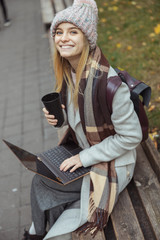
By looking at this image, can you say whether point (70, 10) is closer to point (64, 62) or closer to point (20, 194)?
point (64, 62)

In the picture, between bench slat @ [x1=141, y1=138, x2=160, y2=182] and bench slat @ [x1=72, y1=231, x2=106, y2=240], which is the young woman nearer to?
bench slat @ [x1=72, y1=231, x2=106, y2=240]

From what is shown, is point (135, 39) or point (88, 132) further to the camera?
point (135, 39)

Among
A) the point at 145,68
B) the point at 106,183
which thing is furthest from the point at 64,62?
the point at 145,68

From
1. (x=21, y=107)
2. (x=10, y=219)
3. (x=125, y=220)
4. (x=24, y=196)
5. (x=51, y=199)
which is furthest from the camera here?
(x=21, y=107)

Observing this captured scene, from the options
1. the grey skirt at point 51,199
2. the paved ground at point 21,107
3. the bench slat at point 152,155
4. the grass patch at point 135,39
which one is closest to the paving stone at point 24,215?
the paved ground at point 21,107

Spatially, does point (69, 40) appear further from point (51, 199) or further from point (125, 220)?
point (125, 220)

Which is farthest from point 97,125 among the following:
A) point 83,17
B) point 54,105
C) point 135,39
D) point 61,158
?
point 135,39

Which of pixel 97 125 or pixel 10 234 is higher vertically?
pixel 97 125

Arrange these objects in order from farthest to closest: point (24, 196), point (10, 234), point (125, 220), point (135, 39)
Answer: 1. point (135, 39)
2. point (24, 196)
3. point (10, 234)
4. point (125, 220)

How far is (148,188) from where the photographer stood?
2365 millimetres

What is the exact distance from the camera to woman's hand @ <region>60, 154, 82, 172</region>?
89.0 inches

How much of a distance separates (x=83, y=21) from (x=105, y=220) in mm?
1248

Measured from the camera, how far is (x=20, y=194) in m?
3.27

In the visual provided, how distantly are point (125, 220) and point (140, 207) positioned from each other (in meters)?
0.22
